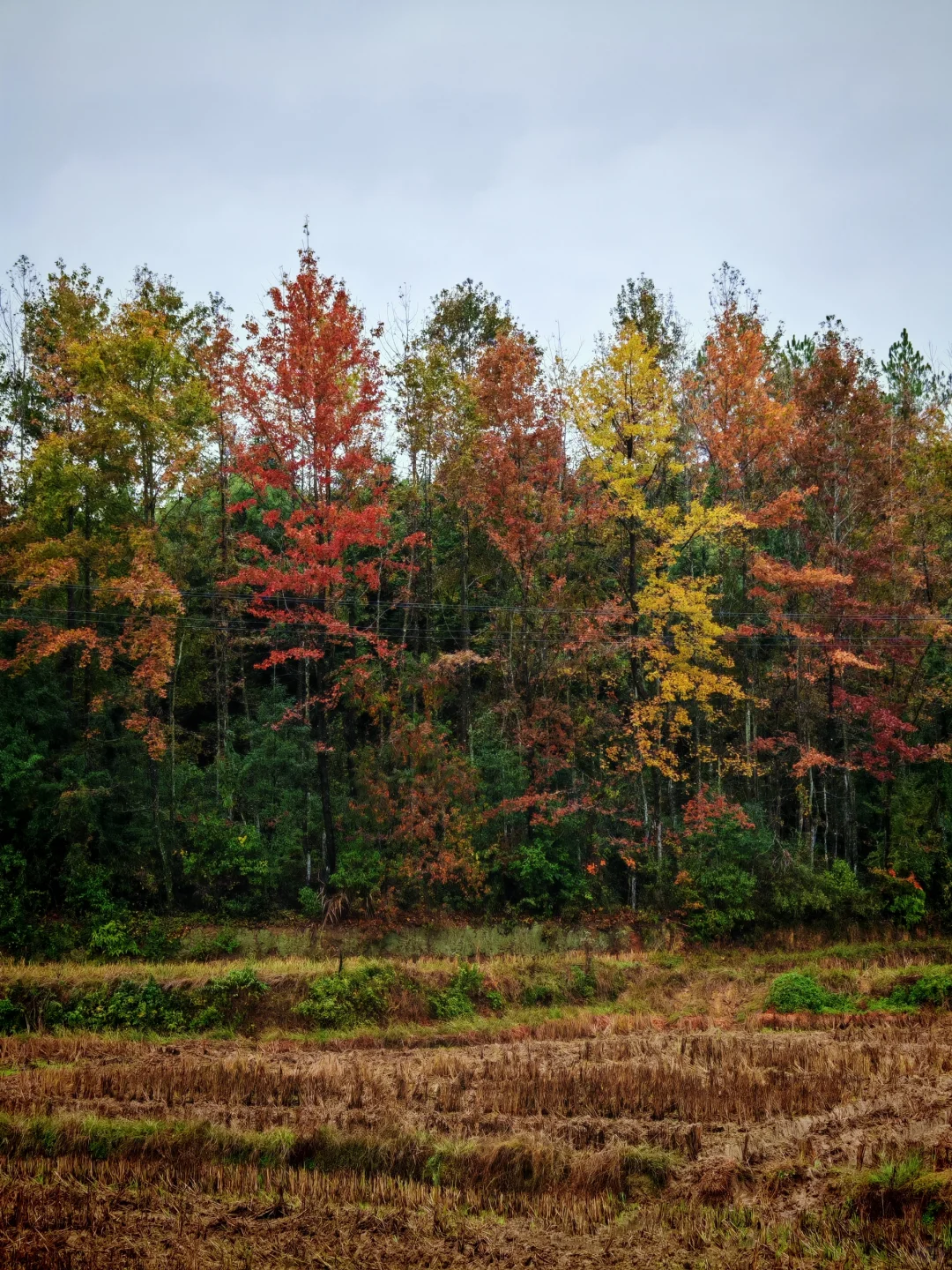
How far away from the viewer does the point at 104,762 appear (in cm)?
2361

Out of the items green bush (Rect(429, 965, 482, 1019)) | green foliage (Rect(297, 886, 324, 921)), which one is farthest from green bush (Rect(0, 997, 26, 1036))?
green bush (Rect(429, 965, 482, 1019))

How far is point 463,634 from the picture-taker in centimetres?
2758

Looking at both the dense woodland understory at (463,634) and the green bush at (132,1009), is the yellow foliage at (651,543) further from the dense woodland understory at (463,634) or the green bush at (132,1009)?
the green bush at (132,1009)

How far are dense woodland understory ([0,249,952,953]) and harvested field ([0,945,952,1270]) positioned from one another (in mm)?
7536

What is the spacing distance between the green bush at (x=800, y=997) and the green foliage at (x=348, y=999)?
8.71m

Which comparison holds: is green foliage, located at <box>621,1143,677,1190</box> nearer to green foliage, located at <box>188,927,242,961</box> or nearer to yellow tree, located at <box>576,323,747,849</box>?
green foliage, located at <box>188,927,242,961</box>

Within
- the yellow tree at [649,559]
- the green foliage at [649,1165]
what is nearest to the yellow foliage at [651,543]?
the yellow tree at [649,559]

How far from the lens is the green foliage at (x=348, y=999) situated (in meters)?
17.6

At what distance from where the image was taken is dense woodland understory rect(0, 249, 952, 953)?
2198 cm

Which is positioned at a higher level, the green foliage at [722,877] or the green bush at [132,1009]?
the green foliage at [722,877]

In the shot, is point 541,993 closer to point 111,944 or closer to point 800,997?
point 800,997

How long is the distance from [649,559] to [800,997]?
1217 cm

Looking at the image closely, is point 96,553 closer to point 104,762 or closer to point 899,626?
point 104,762

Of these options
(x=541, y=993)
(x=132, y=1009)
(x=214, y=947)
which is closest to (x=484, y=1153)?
(x=541, y=993)
